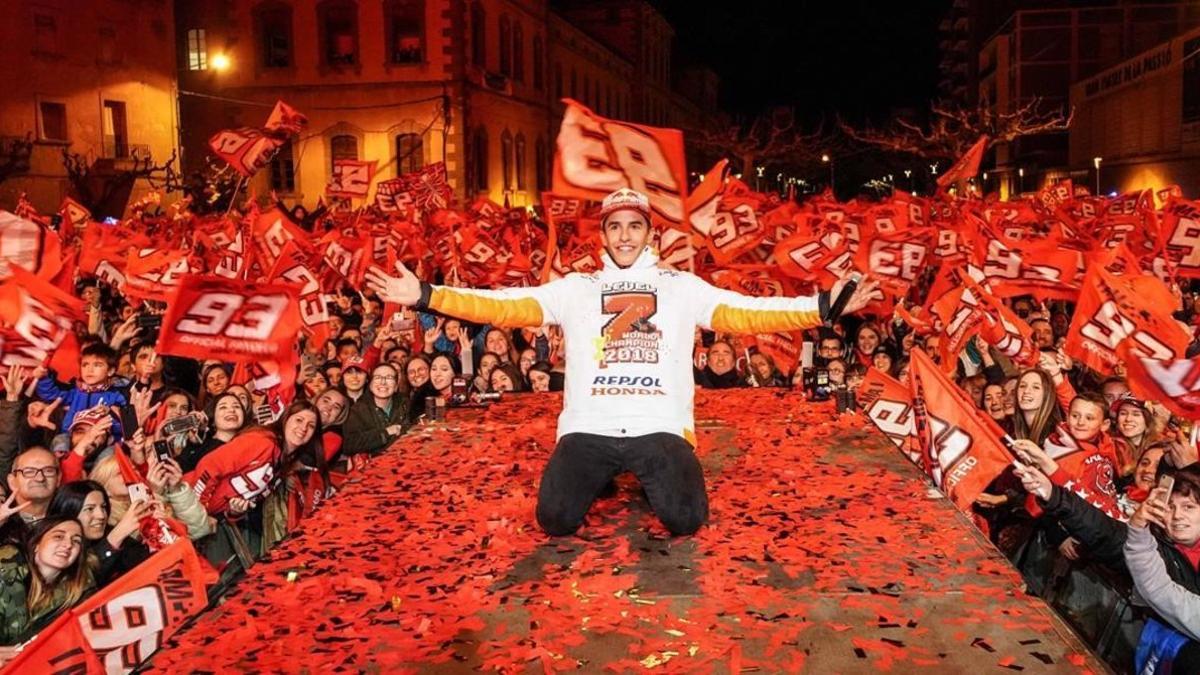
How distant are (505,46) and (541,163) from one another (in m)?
6.39

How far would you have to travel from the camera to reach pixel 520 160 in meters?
46.6

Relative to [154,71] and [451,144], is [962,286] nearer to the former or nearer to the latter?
[451,144]

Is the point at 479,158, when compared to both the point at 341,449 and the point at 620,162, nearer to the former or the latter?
the point at 341,449

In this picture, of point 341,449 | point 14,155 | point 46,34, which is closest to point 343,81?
point 46,34

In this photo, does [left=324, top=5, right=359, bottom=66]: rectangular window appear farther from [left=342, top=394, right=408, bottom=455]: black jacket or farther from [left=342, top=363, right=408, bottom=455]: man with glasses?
[left=342, top=394, right=408, bottom=455]: black jacket

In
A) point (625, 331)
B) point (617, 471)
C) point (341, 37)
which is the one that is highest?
point (341, 37)

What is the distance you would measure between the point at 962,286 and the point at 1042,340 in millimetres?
1719

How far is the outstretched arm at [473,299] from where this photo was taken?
18.7ft

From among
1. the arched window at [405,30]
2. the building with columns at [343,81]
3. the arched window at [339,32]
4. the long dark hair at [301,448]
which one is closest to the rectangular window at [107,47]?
the building with columns at [343,81]

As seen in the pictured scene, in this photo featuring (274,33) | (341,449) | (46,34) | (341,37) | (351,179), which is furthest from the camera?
(341,37)

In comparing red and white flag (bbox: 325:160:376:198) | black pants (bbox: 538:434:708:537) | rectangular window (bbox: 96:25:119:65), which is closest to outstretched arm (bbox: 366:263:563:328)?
black pants (bbox: 538:434:708:537)

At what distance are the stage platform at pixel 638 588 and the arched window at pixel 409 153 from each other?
3429 centimetres

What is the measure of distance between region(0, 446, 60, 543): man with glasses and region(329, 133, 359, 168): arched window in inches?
1378

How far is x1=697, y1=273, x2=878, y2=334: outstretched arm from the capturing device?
582cm
